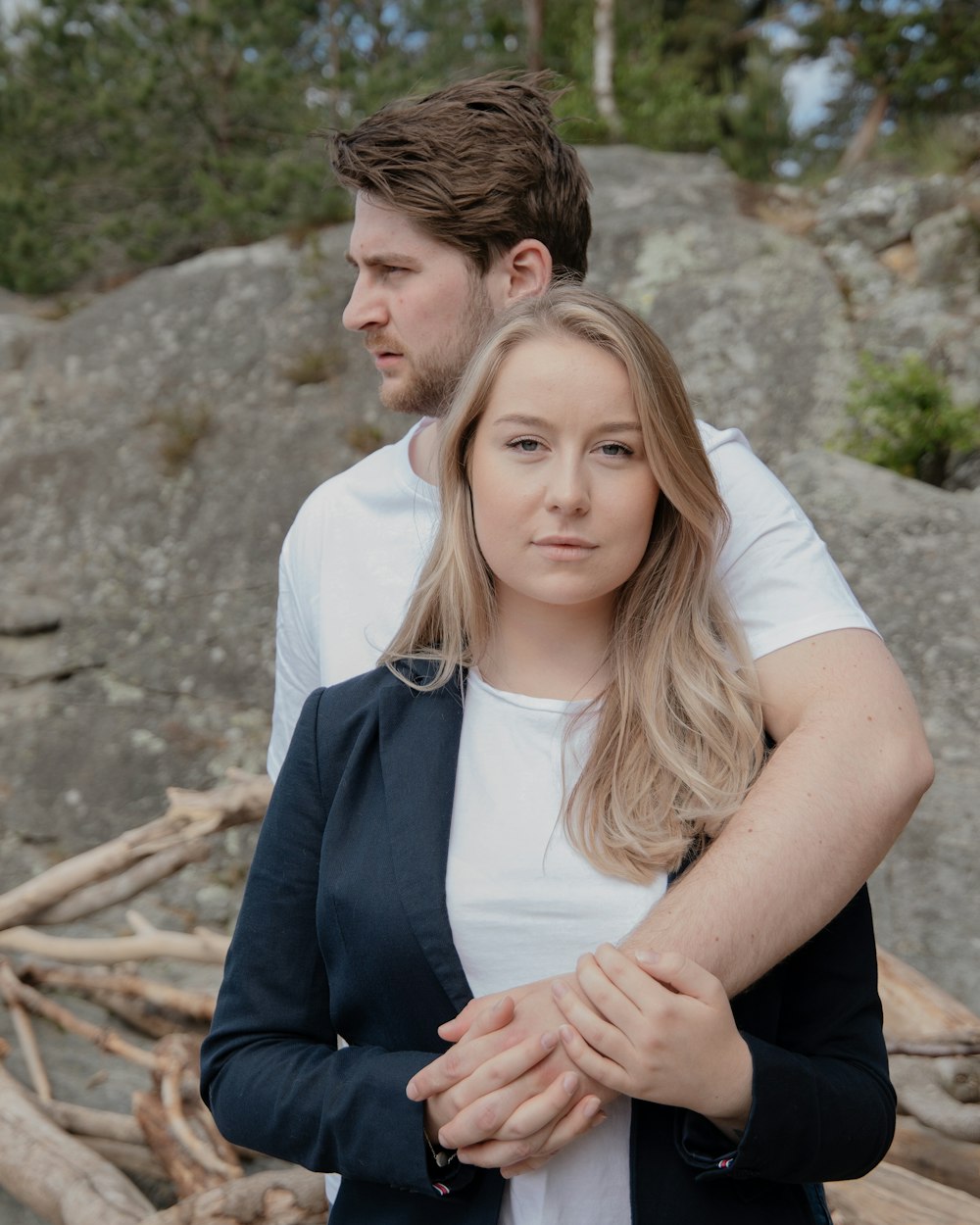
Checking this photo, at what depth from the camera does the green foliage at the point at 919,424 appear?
5500 millimetres

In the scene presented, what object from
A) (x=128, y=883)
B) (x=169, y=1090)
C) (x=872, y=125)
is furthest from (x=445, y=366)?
(x=872, y=125)

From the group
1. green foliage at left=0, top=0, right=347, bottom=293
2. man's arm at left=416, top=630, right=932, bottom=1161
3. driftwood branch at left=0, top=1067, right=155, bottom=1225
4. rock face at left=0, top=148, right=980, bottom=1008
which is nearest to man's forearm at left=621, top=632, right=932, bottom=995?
man's arm at left=416, top=630, right=932, bottom=1161

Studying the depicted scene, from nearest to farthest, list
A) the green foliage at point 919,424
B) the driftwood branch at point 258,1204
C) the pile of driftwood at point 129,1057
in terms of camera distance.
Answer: the driftwood branch at point 258,1204, the pile of driftwood at point 129,1057, the green foliage at point 919,424

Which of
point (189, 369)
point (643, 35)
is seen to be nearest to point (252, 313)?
point (189, 369)

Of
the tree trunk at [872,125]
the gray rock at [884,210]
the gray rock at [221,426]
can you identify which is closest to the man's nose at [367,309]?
the gray rock at [221,426]

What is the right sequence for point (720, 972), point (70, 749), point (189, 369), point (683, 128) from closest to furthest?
point (720, 972), point (70, 749), point (189, 369), point (683, 128)

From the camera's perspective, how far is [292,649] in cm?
207

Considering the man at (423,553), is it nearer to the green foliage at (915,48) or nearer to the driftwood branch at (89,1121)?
the driftwood branch at (89,1121)

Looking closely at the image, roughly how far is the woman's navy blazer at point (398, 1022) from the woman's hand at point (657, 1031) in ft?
0.18

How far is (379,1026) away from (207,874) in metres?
4.66

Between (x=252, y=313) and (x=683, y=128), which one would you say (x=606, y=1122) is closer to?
(x=252, y=313)

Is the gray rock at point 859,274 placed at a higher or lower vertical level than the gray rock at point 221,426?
higher

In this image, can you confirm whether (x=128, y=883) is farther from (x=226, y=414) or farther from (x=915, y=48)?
(x=915, y=48)

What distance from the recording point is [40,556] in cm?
728
